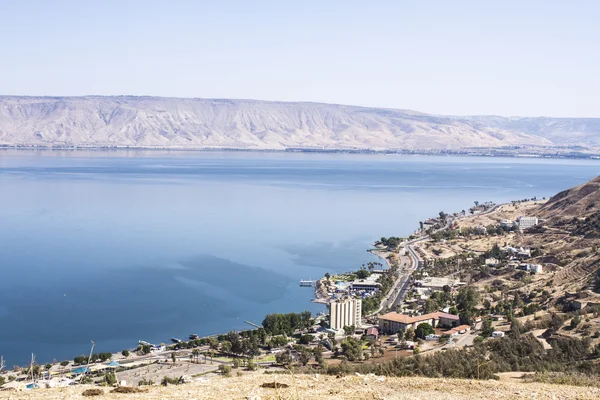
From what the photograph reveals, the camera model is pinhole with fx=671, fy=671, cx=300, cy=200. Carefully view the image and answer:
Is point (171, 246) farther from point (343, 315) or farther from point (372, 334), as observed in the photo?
point (372, 334)

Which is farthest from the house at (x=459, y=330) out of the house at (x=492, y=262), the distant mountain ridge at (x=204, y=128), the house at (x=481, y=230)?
the distant mountain ridge at (x=204, y=128)

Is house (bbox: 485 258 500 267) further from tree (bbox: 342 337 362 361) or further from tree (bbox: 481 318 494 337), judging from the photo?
tree (bbox: 342 337 362 361)

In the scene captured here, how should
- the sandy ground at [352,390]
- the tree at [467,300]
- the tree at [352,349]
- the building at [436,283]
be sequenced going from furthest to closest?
the building at [436,283], the tree at [467,300], the tree at [352,349], the sandy ground at [352,390]

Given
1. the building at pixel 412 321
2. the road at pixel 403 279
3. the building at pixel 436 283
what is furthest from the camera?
the building at pixel 436 283

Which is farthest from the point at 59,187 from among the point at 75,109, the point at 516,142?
the point at 516,142

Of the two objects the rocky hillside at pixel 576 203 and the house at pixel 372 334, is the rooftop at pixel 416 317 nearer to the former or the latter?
the house at pixel 372 334

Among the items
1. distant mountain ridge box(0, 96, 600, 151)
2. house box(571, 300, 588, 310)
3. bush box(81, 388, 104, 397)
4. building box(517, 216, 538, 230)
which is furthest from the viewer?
distant mountain ridge box(0, 96, 600, 151)

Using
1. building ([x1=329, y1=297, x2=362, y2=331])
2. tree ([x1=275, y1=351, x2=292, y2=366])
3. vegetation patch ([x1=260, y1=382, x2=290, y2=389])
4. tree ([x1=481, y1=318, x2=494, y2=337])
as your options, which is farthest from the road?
vegetation patch ([x1=260, y1=382, x2=290, y2=389])

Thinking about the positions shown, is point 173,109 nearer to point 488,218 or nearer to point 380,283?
point 488,218
